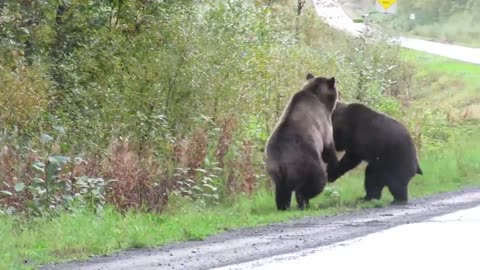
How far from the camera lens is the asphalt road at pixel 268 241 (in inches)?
385

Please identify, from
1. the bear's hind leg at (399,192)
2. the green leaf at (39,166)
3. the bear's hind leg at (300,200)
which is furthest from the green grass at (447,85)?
the green leaf at (39,166)

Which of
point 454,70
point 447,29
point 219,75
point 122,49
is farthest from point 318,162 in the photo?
point 447,29

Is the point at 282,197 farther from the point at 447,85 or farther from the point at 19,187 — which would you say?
the point at 447,85

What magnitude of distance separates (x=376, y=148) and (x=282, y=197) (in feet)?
6.48

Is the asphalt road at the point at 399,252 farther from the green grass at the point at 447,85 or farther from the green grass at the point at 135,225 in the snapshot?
the green grass at the point at 447,85

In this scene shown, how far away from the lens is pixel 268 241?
37.2 feet

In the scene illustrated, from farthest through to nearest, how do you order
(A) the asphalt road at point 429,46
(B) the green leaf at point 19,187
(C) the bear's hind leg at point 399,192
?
(A) the asphalt road at point 429,46
(C) the bear's hind leg at point 399,192
(B) the green leaf at point 19,187

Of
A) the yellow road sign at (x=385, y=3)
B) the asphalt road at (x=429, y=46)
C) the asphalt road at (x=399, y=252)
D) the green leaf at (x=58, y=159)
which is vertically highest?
the yellow road sign at (x=385, y=3)

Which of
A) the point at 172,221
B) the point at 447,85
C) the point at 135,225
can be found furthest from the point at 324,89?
the point at 447,85

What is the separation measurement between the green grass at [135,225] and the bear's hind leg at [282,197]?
13 centimetres

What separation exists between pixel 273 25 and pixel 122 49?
4640 millimetres

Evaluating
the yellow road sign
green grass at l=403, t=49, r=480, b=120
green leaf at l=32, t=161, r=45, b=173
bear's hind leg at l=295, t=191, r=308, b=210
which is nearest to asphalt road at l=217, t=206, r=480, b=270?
bear's hind leg at l=295, t=191, r=308, b=210

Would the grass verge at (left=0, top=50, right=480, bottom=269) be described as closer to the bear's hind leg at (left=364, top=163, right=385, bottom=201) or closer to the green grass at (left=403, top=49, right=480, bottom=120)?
the bear's hind leg at (left=364, top=163, right=385, bottom=201)

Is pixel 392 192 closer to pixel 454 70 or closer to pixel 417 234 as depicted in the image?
pixel 417 234
